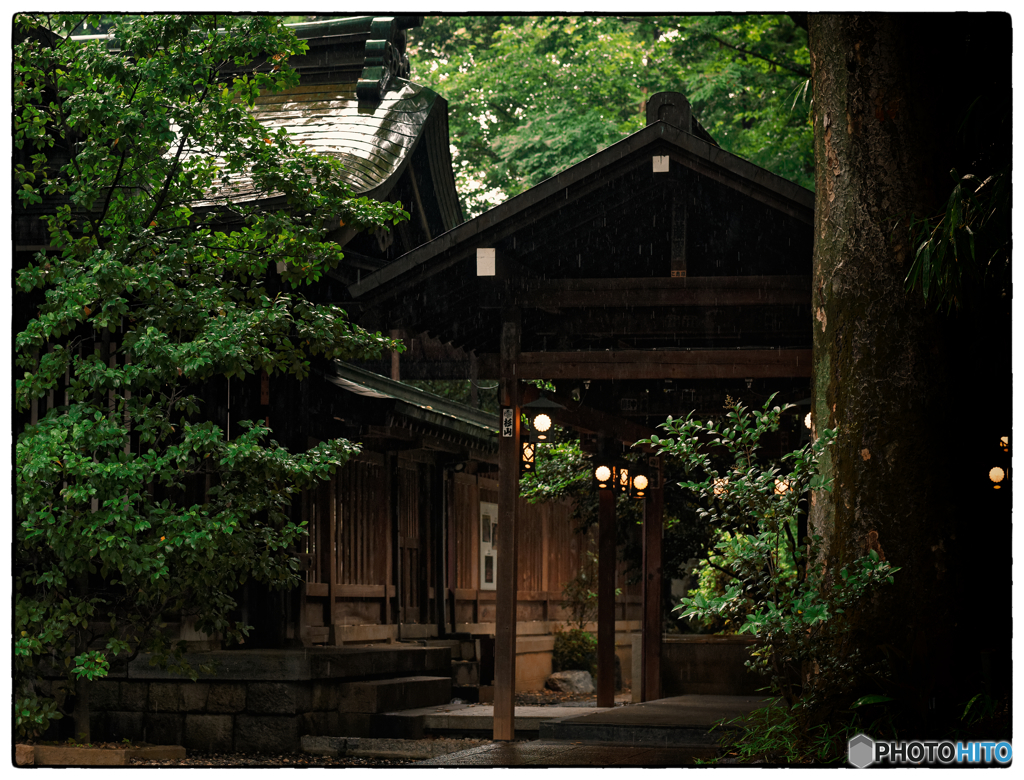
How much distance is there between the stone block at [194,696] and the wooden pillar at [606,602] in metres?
4.14

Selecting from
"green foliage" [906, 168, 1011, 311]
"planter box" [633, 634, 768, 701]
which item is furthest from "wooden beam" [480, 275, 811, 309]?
"planter box" [633, 634, 768, 701]

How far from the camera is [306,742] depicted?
10266 mm

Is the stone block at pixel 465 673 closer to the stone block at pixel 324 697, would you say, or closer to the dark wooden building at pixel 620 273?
the stone block at pixel 324 697

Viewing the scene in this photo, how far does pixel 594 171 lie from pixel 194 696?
5225mm

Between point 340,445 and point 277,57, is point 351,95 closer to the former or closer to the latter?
point 277,57

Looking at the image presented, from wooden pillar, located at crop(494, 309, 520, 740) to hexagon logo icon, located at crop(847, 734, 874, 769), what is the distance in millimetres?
3347

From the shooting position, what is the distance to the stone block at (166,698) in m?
10.4

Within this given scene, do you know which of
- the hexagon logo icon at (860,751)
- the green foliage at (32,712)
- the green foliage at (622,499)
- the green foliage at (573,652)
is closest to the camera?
the hexagon logo icon at (860,751)

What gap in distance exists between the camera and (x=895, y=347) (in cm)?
731

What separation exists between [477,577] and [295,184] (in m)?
8.66

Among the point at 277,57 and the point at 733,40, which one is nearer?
the point at 277,57

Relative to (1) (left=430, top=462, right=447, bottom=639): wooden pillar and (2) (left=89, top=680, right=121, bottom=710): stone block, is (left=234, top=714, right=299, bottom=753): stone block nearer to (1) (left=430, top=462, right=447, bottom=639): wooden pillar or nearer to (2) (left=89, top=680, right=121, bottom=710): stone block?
(2) (left=89, top=680, right=121, bottom=710): stone block

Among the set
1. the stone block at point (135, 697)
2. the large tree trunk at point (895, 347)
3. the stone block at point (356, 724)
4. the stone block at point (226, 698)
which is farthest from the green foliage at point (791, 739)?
the stone block at point (135, 697)

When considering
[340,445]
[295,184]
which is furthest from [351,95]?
[340,445]
